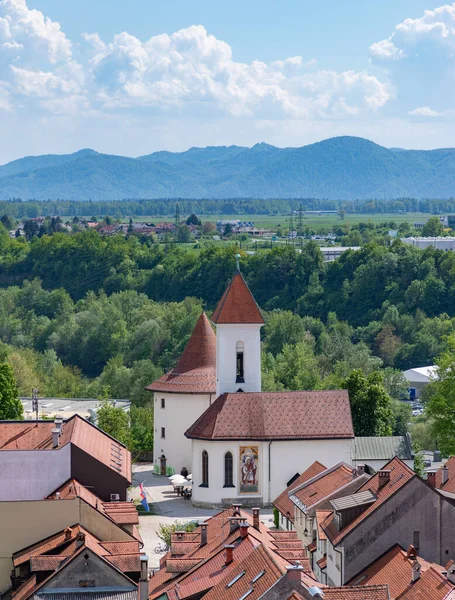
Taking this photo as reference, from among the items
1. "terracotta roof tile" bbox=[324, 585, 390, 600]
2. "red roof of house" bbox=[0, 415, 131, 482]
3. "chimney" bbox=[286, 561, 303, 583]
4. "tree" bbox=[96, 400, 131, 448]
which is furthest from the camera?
"tree" bbox=[96, 400, 131, 448]

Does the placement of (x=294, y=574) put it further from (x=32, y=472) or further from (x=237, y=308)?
(x=237, y=308)

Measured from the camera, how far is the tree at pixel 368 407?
6844 cm

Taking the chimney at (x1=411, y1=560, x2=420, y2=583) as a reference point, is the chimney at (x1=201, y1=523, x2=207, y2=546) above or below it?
below

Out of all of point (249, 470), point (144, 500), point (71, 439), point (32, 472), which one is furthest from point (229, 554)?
point (249, 470)

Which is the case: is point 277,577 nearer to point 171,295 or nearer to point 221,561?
point 221,561

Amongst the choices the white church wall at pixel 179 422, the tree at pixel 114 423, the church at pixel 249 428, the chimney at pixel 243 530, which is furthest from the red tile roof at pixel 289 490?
the tree at pixel 114 423

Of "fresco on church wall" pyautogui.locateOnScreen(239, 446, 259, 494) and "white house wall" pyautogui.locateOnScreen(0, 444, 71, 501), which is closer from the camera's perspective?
"white house wall" pyautogui.locateOnScreen(0, 444, 71, 501)

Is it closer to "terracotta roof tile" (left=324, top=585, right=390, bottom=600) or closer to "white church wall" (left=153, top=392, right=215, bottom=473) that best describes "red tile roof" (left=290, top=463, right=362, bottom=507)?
"white church wall" (left=153, top=392, right=215, bottom=473)

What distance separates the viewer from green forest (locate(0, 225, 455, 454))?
322ft

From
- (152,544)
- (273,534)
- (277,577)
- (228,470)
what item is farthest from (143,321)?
(277,577)

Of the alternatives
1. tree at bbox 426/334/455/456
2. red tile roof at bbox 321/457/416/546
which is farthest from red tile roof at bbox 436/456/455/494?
tree at bbox 426/334/455/456

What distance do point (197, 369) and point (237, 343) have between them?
11.5 ft

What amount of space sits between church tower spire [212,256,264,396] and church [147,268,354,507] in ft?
0.12

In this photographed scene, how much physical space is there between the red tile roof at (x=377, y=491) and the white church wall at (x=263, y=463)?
52.5 ft
